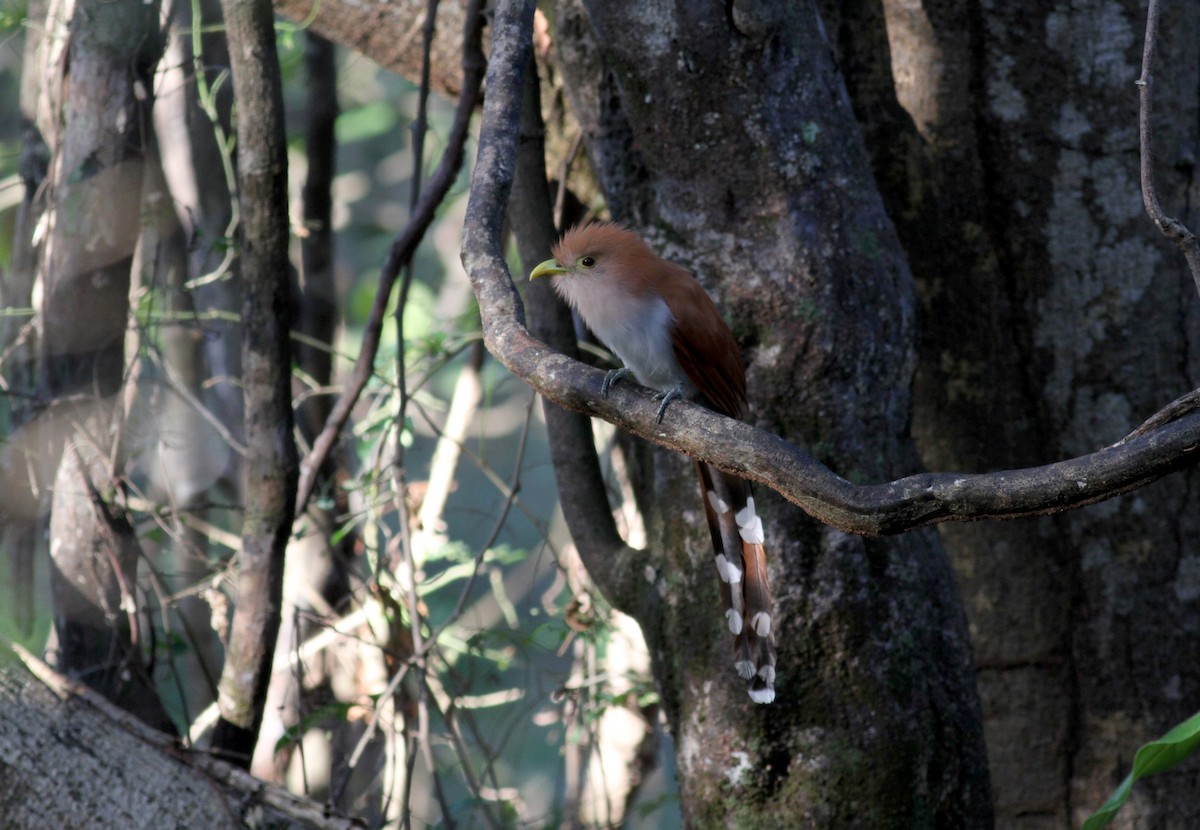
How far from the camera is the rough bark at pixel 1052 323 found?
255 cm

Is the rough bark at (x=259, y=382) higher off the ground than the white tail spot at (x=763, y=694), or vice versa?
the rough bark at (x=259, y=382)

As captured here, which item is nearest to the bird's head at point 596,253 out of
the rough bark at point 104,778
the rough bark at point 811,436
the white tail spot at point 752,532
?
the rough bark at point 811,436

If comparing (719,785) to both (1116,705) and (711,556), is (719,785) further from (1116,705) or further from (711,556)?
(1116,705)

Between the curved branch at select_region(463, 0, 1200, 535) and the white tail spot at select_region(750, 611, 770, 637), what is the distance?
599mm

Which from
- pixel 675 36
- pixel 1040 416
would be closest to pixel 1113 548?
pixel 1040 416

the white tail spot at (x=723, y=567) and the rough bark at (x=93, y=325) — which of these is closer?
the white tail spot at (x=723, y=567)

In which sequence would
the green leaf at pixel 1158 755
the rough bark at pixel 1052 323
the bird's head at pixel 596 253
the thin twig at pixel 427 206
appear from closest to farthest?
the green leaf at pixel 1158 755, the bird's head at pixel 596 253, the thin twig at pixel 427 206, the rough bark at pixel 1052 323

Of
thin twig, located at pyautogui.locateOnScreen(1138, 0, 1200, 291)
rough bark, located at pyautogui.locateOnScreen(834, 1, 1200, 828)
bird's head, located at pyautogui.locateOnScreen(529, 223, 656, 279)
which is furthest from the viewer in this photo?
rough bark, located at pyautogui.locateOnScreen(834, 1, 1200, 828)

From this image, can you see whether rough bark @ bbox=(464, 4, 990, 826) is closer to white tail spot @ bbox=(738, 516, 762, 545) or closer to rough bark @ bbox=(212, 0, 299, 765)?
white tail spot @ bbox=(738, 516, 762, 545)

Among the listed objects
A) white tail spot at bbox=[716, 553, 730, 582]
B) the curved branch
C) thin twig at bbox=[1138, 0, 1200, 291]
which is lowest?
white tail spot at bbox=[716, 553, 730, 582]

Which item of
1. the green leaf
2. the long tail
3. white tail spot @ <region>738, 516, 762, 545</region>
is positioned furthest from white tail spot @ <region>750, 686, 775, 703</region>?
the green leaf

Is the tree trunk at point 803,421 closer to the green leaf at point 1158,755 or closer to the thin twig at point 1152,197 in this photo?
the green leaf at point 1158,755

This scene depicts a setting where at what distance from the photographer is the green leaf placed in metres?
1.56

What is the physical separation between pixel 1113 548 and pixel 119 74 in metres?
2.53
